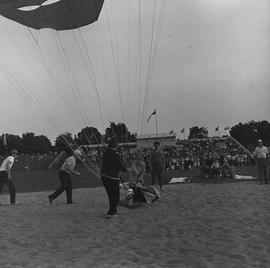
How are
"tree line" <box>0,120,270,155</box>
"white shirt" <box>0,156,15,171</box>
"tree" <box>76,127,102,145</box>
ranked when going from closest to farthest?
"white shirt" <box>0,156,15,171</box>, "tree" <box>76,127,102,145</box>, "tree line" <box>0,120,270,155</box>

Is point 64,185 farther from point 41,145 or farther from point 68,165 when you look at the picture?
point 41,145

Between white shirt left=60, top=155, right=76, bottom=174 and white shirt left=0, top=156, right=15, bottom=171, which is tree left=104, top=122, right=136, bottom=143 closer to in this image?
white shirt left=60, top=155, right=76, bottom=174

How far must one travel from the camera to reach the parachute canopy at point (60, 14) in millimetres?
11961

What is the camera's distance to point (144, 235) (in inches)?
269

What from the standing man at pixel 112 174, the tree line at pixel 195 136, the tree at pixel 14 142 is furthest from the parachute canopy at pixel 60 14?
the tree at pixel 14 142

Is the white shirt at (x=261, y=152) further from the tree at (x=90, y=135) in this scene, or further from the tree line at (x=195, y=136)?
the tree line at (x=195, y=136)

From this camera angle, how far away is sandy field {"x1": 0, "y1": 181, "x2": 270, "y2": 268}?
5332 mm

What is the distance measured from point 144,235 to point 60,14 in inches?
300

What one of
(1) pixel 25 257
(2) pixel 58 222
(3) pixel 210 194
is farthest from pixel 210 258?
(3) pixel 210 194

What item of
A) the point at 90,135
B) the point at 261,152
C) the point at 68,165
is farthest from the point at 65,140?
the point at 261,152

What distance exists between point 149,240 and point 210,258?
135 cm

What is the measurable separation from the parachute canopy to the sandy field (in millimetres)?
5185

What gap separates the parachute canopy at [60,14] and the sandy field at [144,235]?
5.18m

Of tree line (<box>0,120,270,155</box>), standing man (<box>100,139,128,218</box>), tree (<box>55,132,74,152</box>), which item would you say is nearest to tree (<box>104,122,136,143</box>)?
tree (<box>55,132,74,152</box>)
